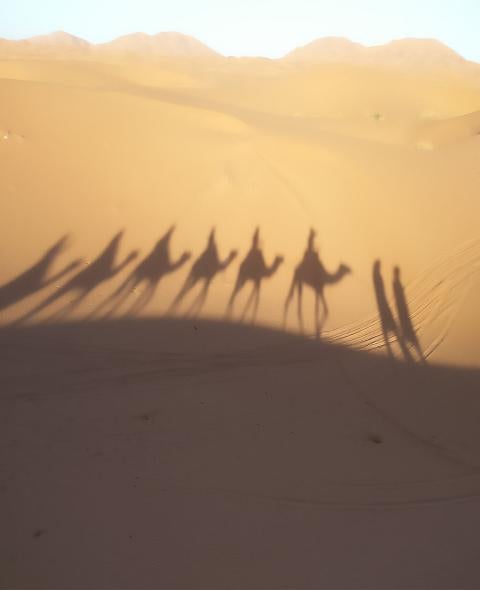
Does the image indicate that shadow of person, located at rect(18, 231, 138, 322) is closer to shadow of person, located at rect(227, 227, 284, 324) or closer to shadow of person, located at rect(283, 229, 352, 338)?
shadow of person, located at rect(227, 227, 284, 324)

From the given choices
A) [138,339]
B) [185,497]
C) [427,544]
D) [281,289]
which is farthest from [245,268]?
[427,544]

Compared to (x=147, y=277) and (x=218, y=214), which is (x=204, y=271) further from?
(x=218, y=214)

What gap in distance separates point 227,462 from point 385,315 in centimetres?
338

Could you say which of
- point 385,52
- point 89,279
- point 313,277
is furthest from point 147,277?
point 385,52

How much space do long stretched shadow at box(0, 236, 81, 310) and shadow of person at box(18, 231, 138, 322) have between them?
0.22 m

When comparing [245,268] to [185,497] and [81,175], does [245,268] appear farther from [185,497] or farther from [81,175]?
[185,497]

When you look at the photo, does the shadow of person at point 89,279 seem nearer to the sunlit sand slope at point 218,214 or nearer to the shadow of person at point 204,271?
the sunlit sand slope at point 218,214

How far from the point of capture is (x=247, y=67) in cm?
3575

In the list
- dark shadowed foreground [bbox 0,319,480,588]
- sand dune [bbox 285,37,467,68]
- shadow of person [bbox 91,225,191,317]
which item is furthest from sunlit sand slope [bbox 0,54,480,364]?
sand dune [bbox 285,37,467,68]

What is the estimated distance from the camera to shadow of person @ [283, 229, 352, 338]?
622cm

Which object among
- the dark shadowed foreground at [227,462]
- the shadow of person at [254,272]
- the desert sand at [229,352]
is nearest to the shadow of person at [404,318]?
the desert sand at [229,352]

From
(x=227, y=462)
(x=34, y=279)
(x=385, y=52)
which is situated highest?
(x=385, y=52)

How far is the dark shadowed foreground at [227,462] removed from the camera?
9.23 ft

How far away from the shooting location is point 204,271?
21.4 feet
